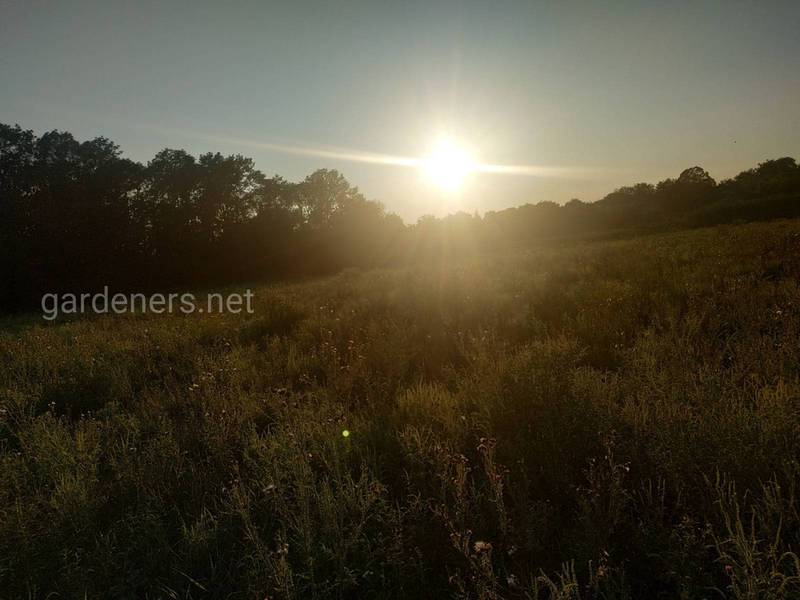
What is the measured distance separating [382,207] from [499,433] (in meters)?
43.7

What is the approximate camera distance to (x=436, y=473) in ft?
8.53

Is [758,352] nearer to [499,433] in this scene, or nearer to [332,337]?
[499,433]

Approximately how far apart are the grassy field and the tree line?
25.6 meters

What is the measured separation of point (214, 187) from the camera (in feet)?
119

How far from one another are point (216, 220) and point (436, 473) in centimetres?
3814

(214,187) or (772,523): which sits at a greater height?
(214,187)

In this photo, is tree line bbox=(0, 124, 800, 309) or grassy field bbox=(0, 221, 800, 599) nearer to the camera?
grassy field bbox=(0, 221, 800, 599)

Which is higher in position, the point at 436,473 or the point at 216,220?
the point at 216,220

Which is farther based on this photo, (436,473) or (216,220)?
(216,220)

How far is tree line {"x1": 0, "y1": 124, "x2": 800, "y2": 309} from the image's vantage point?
29094 mm

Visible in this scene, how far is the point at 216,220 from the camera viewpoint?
120 ft

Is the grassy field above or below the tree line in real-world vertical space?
below

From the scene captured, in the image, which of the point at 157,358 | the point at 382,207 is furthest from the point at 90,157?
the point at 157,358

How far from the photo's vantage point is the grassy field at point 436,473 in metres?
1.95
